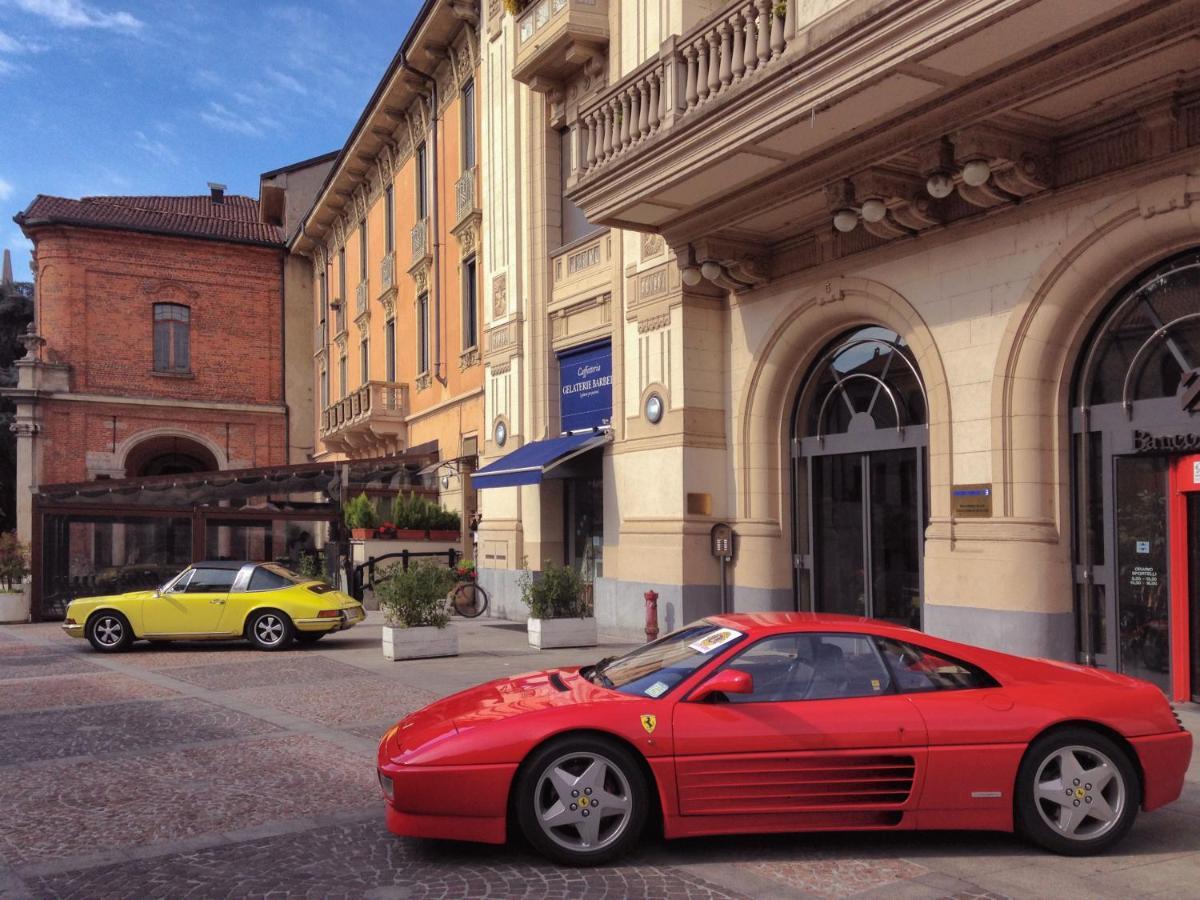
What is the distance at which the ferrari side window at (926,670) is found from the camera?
5.85 meters

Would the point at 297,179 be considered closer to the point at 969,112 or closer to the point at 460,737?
the point at 969,112

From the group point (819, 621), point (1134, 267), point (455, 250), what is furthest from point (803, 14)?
point (455, 250)

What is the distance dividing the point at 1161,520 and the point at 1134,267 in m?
2.34

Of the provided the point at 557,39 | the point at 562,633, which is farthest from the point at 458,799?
the point at 557,39

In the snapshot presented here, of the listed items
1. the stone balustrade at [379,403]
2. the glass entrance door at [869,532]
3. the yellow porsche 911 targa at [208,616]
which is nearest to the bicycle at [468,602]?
the yellow porsche 911 targa at [208,616]

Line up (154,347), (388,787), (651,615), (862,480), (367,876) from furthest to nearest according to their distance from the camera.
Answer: (154,347) < (651,615) < (862,480) < (388,787) < (367,876)

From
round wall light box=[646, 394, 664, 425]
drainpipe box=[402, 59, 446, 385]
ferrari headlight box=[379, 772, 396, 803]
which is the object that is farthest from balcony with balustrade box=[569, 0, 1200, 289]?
drainpipe box=[402, 59, 446, 385]

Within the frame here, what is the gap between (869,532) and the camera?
13273 mm

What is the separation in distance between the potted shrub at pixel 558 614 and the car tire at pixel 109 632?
237 inches

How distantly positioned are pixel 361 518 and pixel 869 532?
12.6 meters

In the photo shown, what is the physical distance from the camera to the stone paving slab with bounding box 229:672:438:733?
32.6ft

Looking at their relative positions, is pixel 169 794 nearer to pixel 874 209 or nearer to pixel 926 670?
pixel 926 670

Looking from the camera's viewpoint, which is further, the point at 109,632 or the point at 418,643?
the point at 109,632

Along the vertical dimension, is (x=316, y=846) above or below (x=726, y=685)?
below
